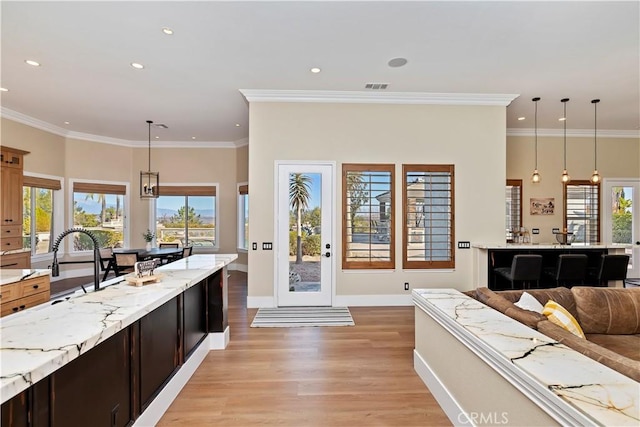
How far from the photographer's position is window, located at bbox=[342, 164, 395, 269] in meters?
5.00

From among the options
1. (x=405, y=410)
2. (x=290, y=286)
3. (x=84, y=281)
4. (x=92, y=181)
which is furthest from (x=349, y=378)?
(x=92, y=181)

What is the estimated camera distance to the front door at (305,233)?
4938 mm

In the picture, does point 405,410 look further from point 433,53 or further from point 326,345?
point 433,53

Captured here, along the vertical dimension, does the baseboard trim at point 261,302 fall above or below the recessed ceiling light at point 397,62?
below

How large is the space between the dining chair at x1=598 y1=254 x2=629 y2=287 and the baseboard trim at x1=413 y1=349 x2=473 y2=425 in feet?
12.0

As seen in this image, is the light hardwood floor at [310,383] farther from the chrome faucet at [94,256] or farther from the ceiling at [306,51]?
the ceiling at [306,51]

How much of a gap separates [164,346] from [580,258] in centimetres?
533

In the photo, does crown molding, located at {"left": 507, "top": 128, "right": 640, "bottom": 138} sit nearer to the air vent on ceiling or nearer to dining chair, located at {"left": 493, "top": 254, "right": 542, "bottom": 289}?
dining chair, located at {"left": 493, "top": 254, "right": 542, "bottom": 289}

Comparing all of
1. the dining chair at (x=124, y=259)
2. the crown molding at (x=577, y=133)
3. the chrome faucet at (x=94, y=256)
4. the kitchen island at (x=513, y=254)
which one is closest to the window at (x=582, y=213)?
the crown molding at (x=577, y=133)

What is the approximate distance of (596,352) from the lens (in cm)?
147

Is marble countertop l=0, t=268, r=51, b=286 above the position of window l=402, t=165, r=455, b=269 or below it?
below

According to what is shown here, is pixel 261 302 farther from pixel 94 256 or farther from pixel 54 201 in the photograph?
pixel 54 201

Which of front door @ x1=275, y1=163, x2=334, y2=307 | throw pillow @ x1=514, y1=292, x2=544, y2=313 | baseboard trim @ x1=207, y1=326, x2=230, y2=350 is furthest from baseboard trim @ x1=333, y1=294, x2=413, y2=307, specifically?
throw pillow @ x1=514, y1=292, x2=544, y2=313

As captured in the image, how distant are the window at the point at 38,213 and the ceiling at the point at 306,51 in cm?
148
